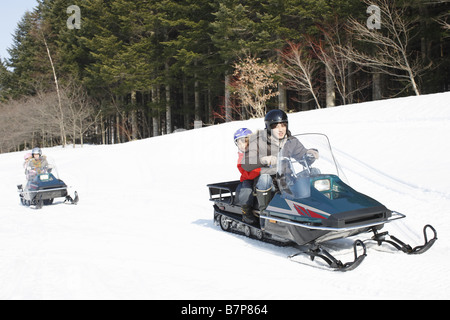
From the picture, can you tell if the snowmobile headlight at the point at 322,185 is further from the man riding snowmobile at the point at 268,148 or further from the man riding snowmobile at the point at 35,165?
the man riding snowmobile at the point at 35,165

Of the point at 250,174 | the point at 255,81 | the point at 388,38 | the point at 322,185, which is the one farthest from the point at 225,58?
the point at 322,185

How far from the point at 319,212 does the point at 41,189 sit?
7.06 metres

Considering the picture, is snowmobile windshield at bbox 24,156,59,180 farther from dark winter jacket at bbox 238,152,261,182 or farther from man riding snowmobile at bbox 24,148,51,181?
dark winter jacket at bbox 238,152,261,182

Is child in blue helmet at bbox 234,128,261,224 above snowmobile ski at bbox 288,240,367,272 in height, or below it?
above

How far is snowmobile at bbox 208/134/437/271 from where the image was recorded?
403 cm

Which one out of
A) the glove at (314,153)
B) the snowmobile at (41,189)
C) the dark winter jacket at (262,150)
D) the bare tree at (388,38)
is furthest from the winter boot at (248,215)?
the bare tree at (388,38)

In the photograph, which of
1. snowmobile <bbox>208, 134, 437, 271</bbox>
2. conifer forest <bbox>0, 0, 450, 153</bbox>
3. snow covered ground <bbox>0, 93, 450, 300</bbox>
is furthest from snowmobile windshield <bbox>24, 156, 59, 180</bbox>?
conifer forest <bbox>0, 0, 450, 153</bbox>

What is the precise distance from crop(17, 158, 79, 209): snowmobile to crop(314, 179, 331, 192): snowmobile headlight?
6313 millimetres

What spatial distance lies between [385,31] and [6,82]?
42072 mm

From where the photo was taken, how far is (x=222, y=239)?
556 cm

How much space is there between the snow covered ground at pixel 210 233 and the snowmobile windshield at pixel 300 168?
806 millimetres

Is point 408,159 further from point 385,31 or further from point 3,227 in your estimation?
point 385,31

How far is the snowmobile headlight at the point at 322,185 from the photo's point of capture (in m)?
4.41

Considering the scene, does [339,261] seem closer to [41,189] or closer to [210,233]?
[210,233]
